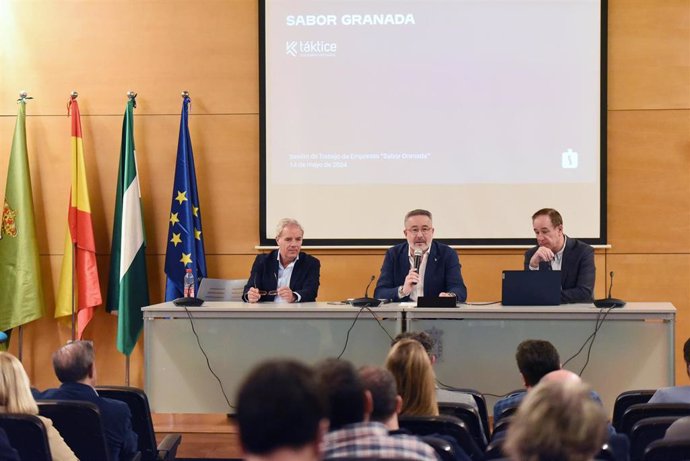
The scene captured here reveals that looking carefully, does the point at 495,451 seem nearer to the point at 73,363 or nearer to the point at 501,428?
the point at 501,428

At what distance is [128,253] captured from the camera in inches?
268

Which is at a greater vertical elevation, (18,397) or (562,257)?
(562,257)

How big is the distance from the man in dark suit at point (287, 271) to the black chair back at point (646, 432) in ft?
9.94

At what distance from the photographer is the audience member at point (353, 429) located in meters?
1.95

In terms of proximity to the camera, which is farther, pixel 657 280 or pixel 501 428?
pixel 657 280

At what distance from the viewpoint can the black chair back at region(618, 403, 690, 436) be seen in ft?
10.3

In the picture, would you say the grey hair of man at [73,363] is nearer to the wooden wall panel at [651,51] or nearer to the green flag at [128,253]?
the green flag at [128,253]

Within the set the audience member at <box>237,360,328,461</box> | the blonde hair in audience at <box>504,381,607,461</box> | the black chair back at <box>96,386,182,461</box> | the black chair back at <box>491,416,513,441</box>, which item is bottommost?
the black chair back at <box>96,386,182,461</box>

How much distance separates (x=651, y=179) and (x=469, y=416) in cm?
409

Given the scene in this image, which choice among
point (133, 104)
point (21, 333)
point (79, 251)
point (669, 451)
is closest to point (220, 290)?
point (79, 251)

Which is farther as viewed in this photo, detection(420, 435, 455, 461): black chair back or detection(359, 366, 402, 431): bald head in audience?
detection(420, 435, 455, 461): black chair back

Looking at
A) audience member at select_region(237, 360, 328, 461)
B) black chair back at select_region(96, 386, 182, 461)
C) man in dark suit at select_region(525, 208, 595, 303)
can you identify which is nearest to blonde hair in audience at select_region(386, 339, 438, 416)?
black chair back at select_region(96, 386, 182, 461)

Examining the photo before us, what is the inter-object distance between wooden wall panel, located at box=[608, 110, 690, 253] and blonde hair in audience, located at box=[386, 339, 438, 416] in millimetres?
4134

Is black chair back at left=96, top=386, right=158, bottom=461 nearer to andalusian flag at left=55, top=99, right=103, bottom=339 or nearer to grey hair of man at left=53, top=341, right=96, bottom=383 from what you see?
grey hair of man at left=53, top=341, right=96, bottom=383
